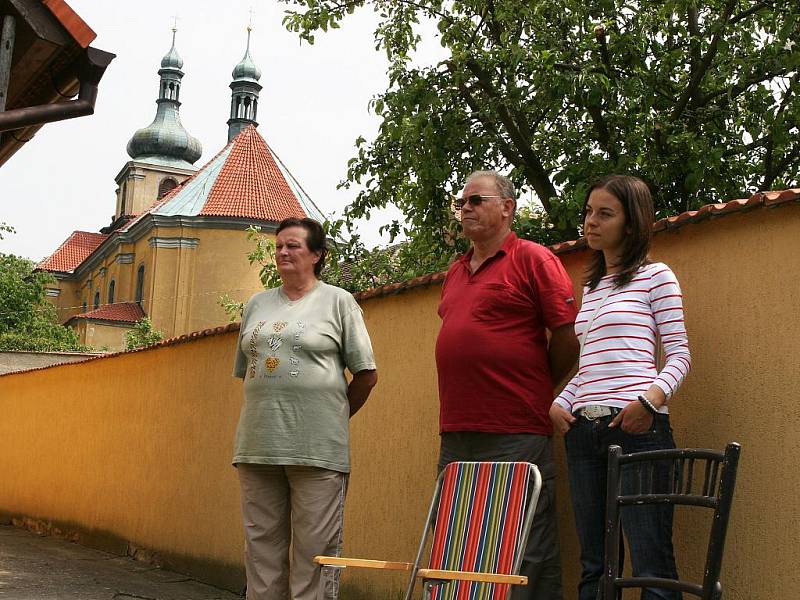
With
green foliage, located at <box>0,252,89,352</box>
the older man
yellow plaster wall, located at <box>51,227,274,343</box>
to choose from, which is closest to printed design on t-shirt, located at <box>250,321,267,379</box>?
the older man

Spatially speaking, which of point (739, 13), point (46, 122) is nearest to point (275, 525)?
point (46, 122)

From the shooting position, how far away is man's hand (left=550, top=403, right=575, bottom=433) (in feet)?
11.8

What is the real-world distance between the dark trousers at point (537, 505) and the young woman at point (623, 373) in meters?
0.27

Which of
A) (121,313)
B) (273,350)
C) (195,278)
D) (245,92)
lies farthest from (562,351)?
(245,92)

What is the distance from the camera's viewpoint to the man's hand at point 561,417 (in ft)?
11.8

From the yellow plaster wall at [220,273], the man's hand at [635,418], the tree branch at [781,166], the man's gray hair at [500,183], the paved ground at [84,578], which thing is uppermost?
the yellow plaster wall at [220,273]

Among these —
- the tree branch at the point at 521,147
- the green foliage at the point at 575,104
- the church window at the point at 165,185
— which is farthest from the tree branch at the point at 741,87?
the church window at the point at 165,185

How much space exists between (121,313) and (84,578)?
138 feet

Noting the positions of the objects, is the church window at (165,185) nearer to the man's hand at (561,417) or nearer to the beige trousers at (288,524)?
the beige trousers at (288,524)

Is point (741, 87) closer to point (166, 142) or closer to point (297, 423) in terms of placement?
point (297, 423)

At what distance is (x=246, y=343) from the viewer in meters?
4.65

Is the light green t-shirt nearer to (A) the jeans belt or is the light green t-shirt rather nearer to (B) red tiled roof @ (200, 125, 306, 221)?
(A) the jeans belt

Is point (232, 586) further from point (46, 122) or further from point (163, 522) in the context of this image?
point (46, 122)

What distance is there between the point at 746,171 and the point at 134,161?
195ft
